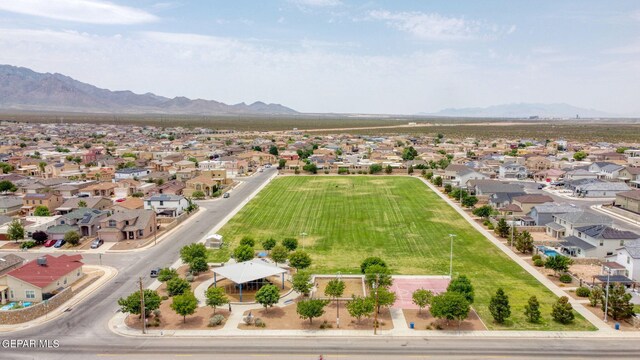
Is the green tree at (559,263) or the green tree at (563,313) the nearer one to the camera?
the green tree at (563,313)

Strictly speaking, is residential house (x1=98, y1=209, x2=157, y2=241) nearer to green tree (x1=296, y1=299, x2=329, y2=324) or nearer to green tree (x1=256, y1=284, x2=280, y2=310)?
green tree (x1=256, y1=284, x2=280, y2=310)

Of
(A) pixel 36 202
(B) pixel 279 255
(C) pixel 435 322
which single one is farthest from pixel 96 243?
(C) pixel 435 322

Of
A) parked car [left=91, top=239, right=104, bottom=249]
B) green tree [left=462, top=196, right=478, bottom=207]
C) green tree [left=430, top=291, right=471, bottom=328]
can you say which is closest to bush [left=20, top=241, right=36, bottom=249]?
A: parked car [left=91, top=239, right=104, bottom=249]

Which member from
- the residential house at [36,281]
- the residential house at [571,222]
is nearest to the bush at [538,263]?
the residential house at [571,222]

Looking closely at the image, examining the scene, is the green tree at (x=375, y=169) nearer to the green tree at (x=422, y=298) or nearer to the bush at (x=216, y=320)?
the green tree at (x=422, y=298)

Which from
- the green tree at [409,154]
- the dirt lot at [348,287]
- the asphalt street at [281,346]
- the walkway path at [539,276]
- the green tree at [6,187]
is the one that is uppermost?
the green tree at [409,154]

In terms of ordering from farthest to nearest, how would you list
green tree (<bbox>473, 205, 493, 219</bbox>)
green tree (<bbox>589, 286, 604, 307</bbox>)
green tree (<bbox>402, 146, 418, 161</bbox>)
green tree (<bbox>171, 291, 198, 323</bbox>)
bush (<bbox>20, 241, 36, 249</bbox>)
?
1. green tree (<bbox>402, 146, 418, 161</bbox>)
2. green tree (<bbox>473, 205, 493, 219</bbox>)
3. bush (<bbox>20, 241, 36, 249</bbox>)
4. green tree (<bbox>589, 286, 604, 307</bbox>)
5. green tree (<bbox>171, 291, 198, 323</bbox>)

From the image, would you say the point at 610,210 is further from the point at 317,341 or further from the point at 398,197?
the point at 317,341
